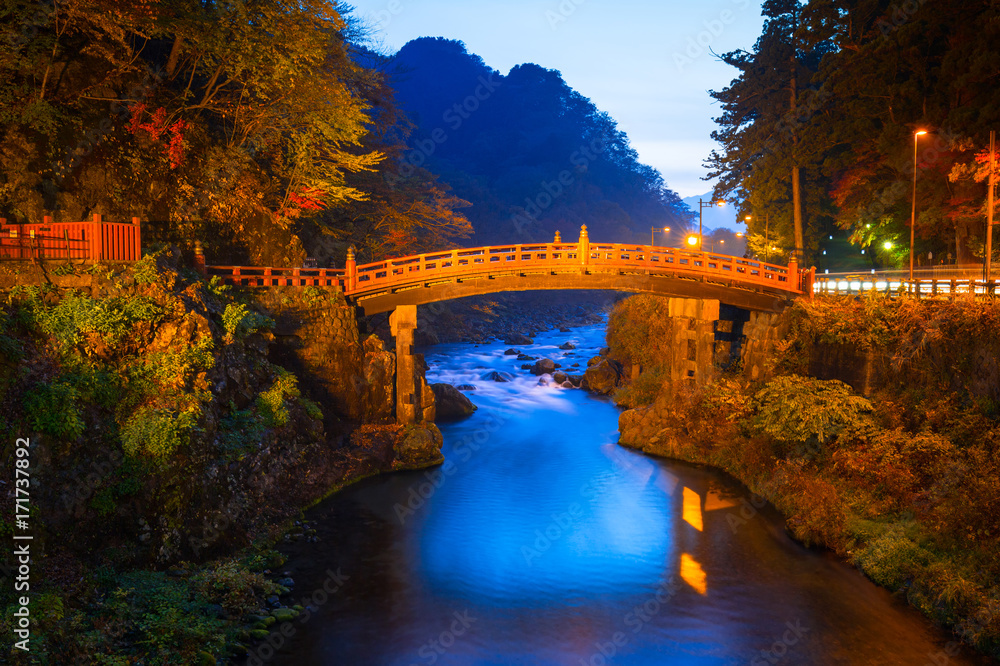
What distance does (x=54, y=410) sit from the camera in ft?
39.3

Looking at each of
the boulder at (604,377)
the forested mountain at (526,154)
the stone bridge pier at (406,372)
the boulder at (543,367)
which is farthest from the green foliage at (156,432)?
the forested mountain at (526,154)

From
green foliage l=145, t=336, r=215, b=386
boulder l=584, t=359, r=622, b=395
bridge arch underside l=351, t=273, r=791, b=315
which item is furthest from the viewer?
boulder l=584, t=359, r=622, b=395

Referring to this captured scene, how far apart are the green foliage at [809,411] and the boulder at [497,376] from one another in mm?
19238

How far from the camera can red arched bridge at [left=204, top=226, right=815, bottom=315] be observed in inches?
909

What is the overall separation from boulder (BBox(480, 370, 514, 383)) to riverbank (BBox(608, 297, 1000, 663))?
50.2 ft

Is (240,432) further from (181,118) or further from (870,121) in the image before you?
(870,121)

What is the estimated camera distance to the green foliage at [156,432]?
12.8 meters

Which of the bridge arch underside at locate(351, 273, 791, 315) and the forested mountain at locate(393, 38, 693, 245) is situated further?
the forested mountain at locate(393, 38, 693, 245)

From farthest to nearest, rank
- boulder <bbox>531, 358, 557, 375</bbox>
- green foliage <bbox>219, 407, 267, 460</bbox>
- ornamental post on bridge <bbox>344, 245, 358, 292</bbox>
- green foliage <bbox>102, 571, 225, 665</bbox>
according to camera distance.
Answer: boulder <bbox>531, 358, 557, 375</bbox>
ornamental post on bridge <bbox>344, 245, 358, 292</bbox>
green foliage <bbox>219, 407, 267, 460</bbox>
green foliage <bbox>102, 571, 225, 665</bbox>

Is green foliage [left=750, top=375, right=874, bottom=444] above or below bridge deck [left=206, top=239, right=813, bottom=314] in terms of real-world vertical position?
below

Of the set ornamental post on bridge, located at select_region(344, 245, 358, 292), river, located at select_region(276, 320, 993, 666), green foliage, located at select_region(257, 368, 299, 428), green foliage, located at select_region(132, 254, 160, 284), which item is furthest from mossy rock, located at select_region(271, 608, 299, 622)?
ornamental post on bridge, located at select_region(344, 245, 358, 292)

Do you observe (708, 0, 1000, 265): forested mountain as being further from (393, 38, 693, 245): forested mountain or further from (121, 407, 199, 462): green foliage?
(393, 38, 693, 245): forested mountain

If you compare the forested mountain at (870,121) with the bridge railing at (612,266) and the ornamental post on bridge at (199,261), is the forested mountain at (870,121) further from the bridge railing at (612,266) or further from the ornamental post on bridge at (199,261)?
the ornamental post on bridge at (199,261)

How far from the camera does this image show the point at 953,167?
900 inches
